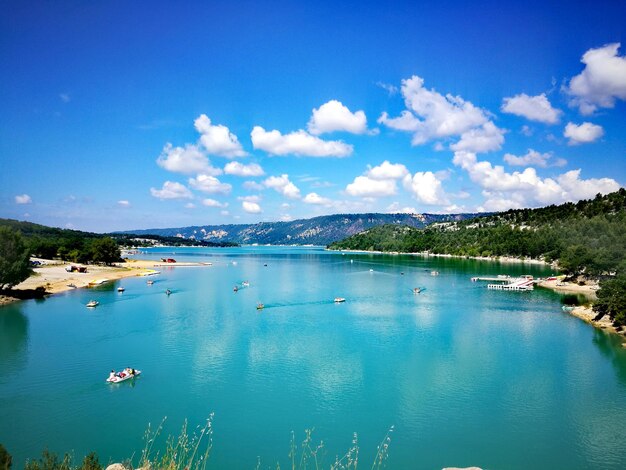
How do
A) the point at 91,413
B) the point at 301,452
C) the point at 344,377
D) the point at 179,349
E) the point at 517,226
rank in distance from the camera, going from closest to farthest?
the point at 301,452 → the point at 91,413 → the point at 344,377 → the point at 179,349 → the point at 517,226

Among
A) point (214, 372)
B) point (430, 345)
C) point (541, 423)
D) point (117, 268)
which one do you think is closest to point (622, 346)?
point (430, 345)

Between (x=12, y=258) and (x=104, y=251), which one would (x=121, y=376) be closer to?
(x=12, y=258)

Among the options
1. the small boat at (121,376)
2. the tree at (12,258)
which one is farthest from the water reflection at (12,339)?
the small boat at (121,376)

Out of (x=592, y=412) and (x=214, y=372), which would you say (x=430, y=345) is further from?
(x=214, y=372)

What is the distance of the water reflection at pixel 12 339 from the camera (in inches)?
1390

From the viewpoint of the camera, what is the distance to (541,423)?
24.7 meters

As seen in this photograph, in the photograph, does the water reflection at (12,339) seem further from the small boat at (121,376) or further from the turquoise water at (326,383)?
the small boat at (121,376)

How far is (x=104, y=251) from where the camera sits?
125 metres

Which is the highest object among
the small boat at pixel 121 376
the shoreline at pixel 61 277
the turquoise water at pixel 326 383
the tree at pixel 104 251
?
the tree at pixel 104 251

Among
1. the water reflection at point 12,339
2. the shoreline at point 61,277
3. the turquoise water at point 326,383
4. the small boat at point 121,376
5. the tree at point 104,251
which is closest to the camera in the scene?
the turquoise water at point 326,383

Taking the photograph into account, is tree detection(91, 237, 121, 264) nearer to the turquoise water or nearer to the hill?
the turquoise water

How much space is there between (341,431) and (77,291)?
231 ft

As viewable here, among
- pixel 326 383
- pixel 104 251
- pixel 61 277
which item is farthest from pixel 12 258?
pixel 104 251

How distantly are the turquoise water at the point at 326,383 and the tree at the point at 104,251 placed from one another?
65024mm
